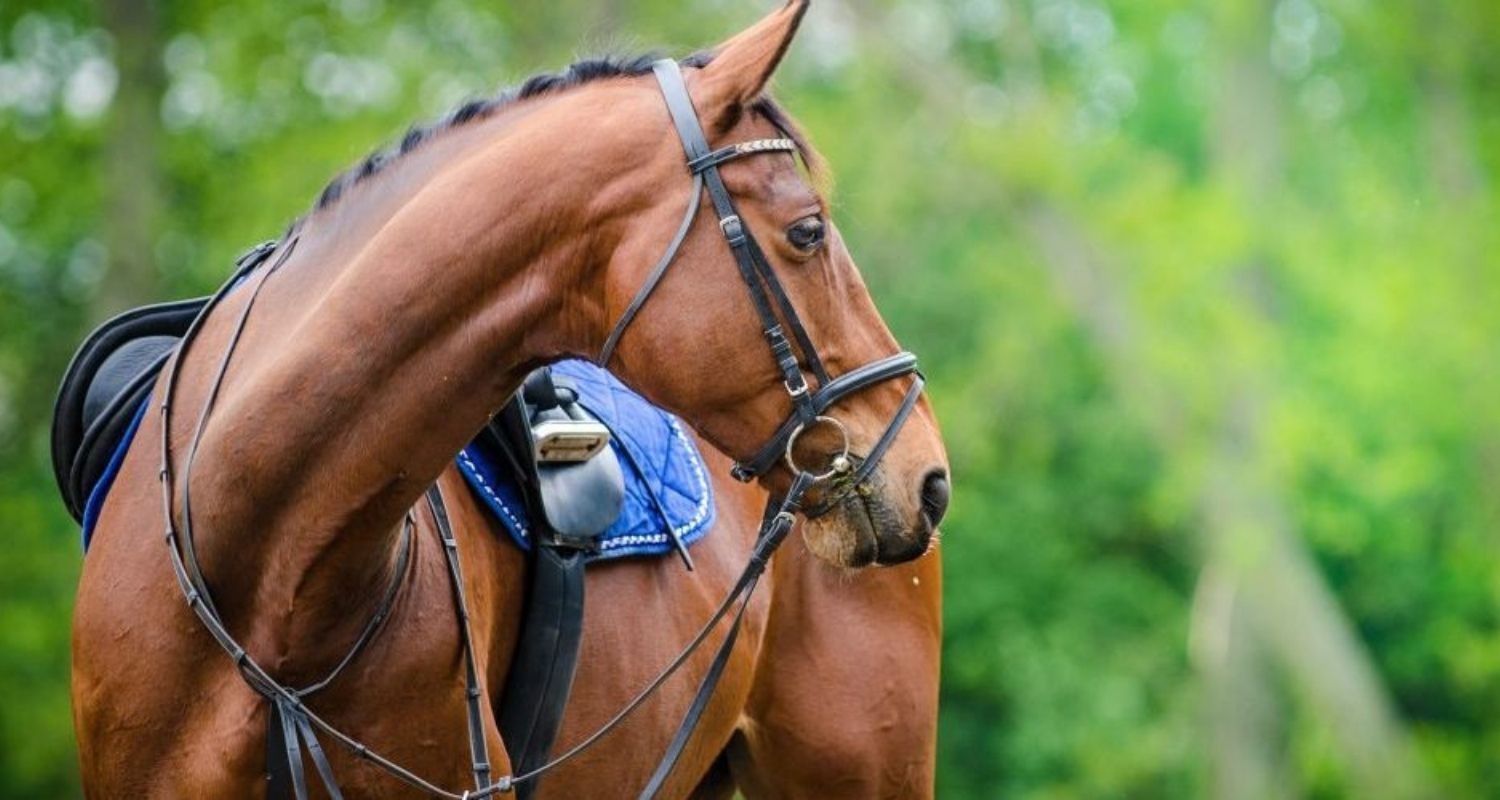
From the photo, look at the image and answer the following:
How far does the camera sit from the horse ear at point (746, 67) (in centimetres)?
346

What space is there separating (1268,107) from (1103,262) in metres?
3.16

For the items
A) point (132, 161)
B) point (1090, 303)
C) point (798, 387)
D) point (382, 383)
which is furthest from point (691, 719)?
point (1090, 303)

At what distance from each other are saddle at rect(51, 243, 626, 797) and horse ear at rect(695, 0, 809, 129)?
2.86 ft

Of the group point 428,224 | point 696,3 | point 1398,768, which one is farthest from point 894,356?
point 1398,768

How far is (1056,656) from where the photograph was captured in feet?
69.4

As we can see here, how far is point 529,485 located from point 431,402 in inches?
29.2

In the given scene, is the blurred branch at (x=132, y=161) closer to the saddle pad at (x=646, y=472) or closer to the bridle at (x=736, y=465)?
the saddle pad at (x=646, y=472)

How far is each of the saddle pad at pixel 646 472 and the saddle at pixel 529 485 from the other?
85mm

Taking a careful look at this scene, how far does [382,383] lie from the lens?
350 centimetres

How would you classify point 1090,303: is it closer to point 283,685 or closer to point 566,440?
point 566,440

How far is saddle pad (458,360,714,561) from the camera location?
15.1 ft

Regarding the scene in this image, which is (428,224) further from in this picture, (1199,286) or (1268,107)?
(1268,107)

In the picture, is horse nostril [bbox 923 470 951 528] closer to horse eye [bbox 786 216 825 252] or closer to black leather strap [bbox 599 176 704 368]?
horse eye [bbox 786 216 825 252]

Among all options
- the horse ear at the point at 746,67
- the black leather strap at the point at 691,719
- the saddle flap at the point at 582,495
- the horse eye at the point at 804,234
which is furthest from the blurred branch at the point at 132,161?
the horse eye at the point at 804,234
